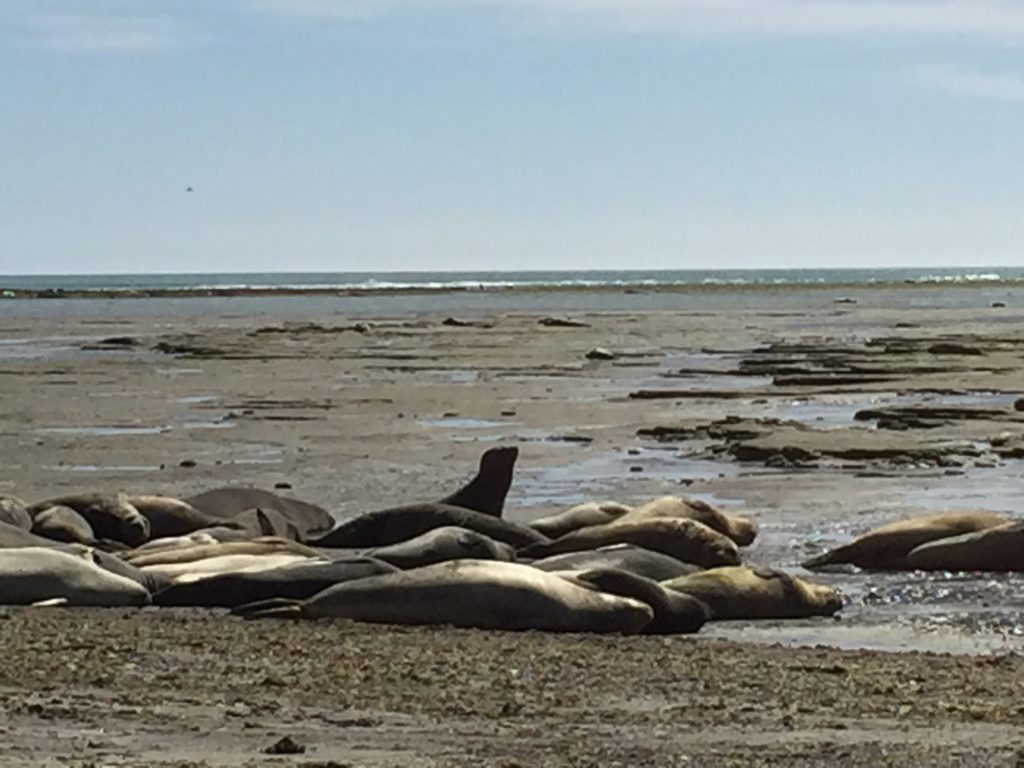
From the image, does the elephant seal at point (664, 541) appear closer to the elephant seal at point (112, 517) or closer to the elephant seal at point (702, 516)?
the elephant seal at point (702, 516)

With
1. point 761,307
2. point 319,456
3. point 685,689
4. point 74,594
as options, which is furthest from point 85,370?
point 761,307

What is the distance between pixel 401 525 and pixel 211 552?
162cm

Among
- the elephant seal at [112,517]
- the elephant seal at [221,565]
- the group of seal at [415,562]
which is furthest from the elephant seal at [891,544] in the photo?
the elephant seal at [112,517]

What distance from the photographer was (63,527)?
12250mm

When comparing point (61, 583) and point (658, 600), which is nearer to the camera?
point (658, 600)

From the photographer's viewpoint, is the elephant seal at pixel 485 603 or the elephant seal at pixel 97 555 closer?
the elephant seal at pixel 485 603

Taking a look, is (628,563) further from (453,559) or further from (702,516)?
(702,516)

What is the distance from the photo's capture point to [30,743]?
5969 mm

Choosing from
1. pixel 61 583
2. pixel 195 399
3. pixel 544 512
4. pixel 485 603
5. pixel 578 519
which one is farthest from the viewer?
pixel 195 399

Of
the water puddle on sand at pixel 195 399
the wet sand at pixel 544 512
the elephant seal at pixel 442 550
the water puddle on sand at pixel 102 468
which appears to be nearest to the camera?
the wet sand at pixel 544 512

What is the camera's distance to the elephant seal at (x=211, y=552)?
10992mm

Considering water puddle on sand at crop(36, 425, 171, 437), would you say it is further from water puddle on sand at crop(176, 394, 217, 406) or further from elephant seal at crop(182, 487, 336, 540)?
elephant seal at crop(182, 487, 336, 540)

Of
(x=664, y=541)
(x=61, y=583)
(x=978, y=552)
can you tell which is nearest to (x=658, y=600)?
(x=664, y=541)

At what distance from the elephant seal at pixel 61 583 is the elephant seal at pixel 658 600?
2273mm
